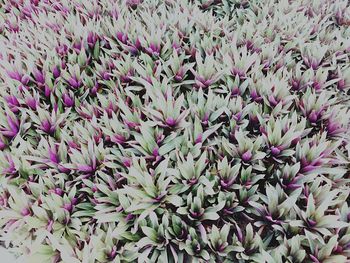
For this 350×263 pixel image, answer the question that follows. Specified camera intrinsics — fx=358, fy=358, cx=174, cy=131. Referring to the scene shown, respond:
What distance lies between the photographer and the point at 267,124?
2.14 metres

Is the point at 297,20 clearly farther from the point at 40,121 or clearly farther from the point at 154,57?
the point at 40,121

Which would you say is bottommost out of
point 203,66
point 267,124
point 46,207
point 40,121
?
point 46,207

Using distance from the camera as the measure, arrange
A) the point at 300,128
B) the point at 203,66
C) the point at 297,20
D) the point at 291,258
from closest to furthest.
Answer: the point at 291,258 < the point at 300,128 < the point at 203,66 < the point at 297,20

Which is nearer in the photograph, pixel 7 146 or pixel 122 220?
pixel 122 220

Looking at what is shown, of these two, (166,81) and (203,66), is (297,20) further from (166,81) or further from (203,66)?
(166,81)

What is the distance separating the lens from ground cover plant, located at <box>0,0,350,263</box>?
5.90ft

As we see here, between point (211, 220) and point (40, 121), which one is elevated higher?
point (40, 121)

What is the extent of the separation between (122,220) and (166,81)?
0.92 m

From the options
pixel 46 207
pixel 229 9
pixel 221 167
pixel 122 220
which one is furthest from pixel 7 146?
pixel 229 9

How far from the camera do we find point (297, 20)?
2918mm

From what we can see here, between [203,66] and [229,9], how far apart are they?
1.13 metres

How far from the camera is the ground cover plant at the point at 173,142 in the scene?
5.90ft

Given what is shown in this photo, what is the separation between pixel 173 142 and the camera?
6.73ft

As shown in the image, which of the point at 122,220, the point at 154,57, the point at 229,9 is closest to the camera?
the point at 122,220
